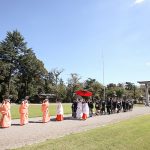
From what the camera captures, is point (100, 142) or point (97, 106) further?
point (97, 106)

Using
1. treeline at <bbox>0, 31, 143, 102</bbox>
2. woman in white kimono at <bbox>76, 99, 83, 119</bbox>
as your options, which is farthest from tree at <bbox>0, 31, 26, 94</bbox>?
woman in white kimono at <bbox>76, 99, 83, 119</bbox>

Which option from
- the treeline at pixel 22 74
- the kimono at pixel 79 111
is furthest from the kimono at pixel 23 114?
the treeline at pixel 22 74

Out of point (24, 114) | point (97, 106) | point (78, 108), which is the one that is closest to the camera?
point (24, 114)

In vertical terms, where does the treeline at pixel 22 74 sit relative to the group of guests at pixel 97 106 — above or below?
above

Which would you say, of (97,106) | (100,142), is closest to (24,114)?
(100,142)

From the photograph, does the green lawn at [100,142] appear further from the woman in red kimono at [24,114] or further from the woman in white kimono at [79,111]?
the woman in white kimono at [79,111]

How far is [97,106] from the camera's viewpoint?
3359 centimetres

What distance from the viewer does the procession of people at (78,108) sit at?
63.9 feet

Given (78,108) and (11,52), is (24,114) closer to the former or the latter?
(78,108)

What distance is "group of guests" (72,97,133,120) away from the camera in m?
27.4

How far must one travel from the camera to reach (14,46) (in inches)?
3873

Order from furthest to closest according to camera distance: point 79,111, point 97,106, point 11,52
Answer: point 11,52 → point 97,106 → point 79,111

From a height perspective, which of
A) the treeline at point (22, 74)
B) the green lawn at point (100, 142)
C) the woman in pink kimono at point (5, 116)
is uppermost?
the treeline at point (22, 74)

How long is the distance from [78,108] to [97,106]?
630cm
